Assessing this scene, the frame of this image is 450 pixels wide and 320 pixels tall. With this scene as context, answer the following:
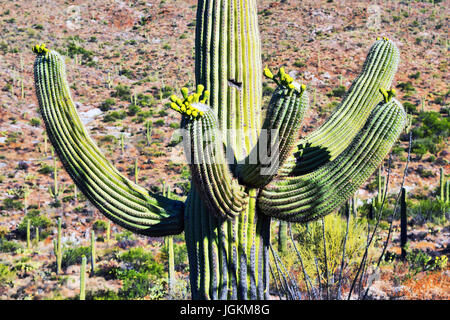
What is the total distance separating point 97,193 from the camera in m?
4.26

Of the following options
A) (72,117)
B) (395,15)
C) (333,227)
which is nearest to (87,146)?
(72,117)

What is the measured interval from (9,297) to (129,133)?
14.4 metres

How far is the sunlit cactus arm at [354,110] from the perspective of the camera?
14.5 ft

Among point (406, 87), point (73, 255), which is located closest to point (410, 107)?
point (406, 87)

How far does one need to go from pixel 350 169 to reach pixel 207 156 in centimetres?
116

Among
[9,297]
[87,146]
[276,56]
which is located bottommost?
[9,297]

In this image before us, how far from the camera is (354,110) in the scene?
4.75 meters

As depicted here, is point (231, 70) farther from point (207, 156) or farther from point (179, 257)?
point (179, 257)

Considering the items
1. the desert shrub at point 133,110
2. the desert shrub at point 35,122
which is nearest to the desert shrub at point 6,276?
the desert shrub at point 35,122

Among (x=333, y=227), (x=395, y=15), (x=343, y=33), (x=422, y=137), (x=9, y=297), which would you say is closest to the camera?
(x=333, y=227)

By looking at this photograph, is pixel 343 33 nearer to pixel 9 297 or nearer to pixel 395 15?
pixel 395 15

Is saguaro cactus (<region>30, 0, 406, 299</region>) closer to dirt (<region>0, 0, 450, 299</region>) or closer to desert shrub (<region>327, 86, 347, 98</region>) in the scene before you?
dirt (<region>0, 0, 450, 299</region>)

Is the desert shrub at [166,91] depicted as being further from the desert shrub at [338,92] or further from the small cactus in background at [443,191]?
the small cactus in background at [443,191]

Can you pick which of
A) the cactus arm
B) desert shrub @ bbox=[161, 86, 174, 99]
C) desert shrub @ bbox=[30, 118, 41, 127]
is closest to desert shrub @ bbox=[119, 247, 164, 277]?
the cactus arm
